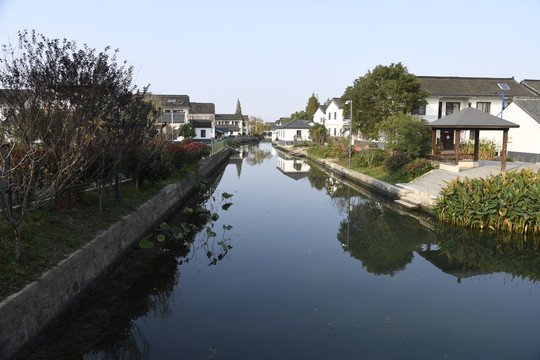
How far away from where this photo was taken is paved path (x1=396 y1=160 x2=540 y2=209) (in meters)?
16.1

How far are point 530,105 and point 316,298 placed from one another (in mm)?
28295

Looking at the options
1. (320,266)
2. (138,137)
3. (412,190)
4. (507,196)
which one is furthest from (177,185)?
(507,196)

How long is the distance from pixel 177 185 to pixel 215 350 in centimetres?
1237

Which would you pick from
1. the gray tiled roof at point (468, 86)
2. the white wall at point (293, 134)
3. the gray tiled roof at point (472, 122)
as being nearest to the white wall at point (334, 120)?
the white wall at point (293, 134)

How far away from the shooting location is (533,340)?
20.6 ft

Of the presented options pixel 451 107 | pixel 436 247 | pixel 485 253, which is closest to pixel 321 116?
pixel 451 107

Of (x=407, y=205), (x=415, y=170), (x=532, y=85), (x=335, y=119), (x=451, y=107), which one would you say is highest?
(x=532, y=85)

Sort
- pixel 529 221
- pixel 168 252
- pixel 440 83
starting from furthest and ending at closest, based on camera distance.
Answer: pixel 440 83, pixel 529 221, pixel 168 252

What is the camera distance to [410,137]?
23250mm

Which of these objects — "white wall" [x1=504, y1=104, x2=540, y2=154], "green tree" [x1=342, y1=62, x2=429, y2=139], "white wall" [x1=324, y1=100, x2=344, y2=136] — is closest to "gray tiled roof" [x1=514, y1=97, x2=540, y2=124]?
"white wall" [x1=504, y1=104, x2=540, y2=154]

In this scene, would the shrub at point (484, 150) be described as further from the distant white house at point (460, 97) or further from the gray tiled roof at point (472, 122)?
the distant white house at point (460, 97)

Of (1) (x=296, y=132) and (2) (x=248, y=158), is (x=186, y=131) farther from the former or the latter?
(1) (x=296, y=132)

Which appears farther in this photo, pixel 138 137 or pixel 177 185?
pixel 177 185

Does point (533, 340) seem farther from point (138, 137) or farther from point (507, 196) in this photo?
point (138, 137)
